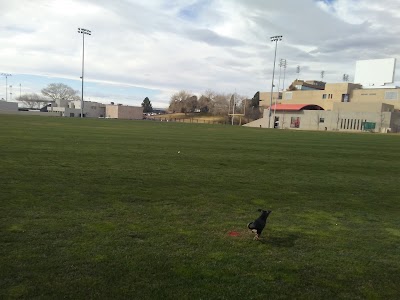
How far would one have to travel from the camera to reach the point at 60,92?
17438 centimetres

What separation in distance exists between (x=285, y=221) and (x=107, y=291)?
4.19m

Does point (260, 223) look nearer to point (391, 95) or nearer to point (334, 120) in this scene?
point (334, 120)

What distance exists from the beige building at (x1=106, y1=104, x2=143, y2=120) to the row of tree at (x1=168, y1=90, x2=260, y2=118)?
116ft

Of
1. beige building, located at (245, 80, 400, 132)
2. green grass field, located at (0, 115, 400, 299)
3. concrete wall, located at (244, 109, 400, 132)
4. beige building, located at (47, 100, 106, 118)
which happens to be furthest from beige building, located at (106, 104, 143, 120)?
green grass field, located at (0, 115, 400, 299)

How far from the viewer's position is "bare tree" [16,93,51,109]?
171 metres

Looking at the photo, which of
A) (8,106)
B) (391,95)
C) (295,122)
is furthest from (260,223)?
(8,106)

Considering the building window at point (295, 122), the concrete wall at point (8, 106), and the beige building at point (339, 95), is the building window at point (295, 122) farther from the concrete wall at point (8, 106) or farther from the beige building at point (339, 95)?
the concrete wall at point (8, 106)

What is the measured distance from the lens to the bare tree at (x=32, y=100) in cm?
17100

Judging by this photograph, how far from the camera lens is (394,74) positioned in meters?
98.2

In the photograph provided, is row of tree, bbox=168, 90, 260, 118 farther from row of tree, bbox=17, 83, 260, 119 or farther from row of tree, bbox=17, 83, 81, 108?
row of tree, bbox=17, 83, 81, 108

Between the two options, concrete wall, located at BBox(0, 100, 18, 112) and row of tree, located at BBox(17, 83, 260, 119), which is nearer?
concrete wall, located at BBox(0, 100, 18, 112)

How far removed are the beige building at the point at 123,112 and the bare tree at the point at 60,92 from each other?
40.0 m

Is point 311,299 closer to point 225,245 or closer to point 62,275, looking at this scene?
point 225,245

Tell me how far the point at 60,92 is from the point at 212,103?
7437 cm
